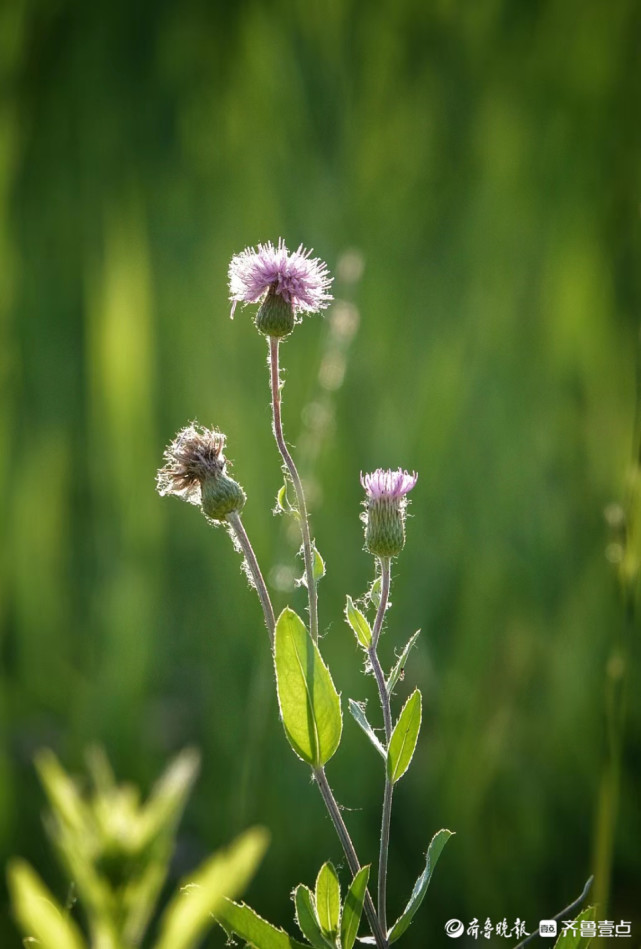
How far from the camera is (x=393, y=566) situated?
1777mm

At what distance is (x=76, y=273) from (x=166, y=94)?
1.94 feet

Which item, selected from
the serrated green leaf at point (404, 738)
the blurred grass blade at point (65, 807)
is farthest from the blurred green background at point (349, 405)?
the blurred grass blade at point (65, 807)

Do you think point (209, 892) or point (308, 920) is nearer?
point (209, 892)

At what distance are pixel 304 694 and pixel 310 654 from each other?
1.5 inches

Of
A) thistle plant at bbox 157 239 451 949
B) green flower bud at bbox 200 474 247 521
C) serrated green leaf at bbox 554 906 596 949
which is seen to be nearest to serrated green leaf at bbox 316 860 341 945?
thistle plant at bbox 157 239 451 949

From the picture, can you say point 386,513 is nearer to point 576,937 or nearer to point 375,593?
point 375,593

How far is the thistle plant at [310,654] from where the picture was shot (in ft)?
1.91

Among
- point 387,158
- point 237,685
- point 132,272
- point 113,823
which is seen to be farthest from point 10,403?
point 113,823

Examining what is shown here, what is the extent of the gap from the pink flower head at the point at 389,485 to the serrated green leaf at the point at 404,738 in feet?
0.58

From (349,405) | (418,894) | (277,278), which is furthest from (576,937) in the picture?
(349,405)

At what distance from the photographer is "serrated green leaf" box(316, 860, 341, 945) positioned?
60cm

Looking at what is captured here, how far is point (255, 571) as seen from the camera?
64cm

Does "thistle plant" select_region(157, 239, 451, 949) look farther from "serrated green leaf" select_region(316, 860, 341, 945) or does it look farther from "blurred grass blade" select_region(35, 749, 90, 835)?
"blurred grass blade" select_region(35, 749, 90, 835)

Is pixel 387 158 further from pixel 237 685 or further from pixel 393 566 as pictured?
pixel 237 685
